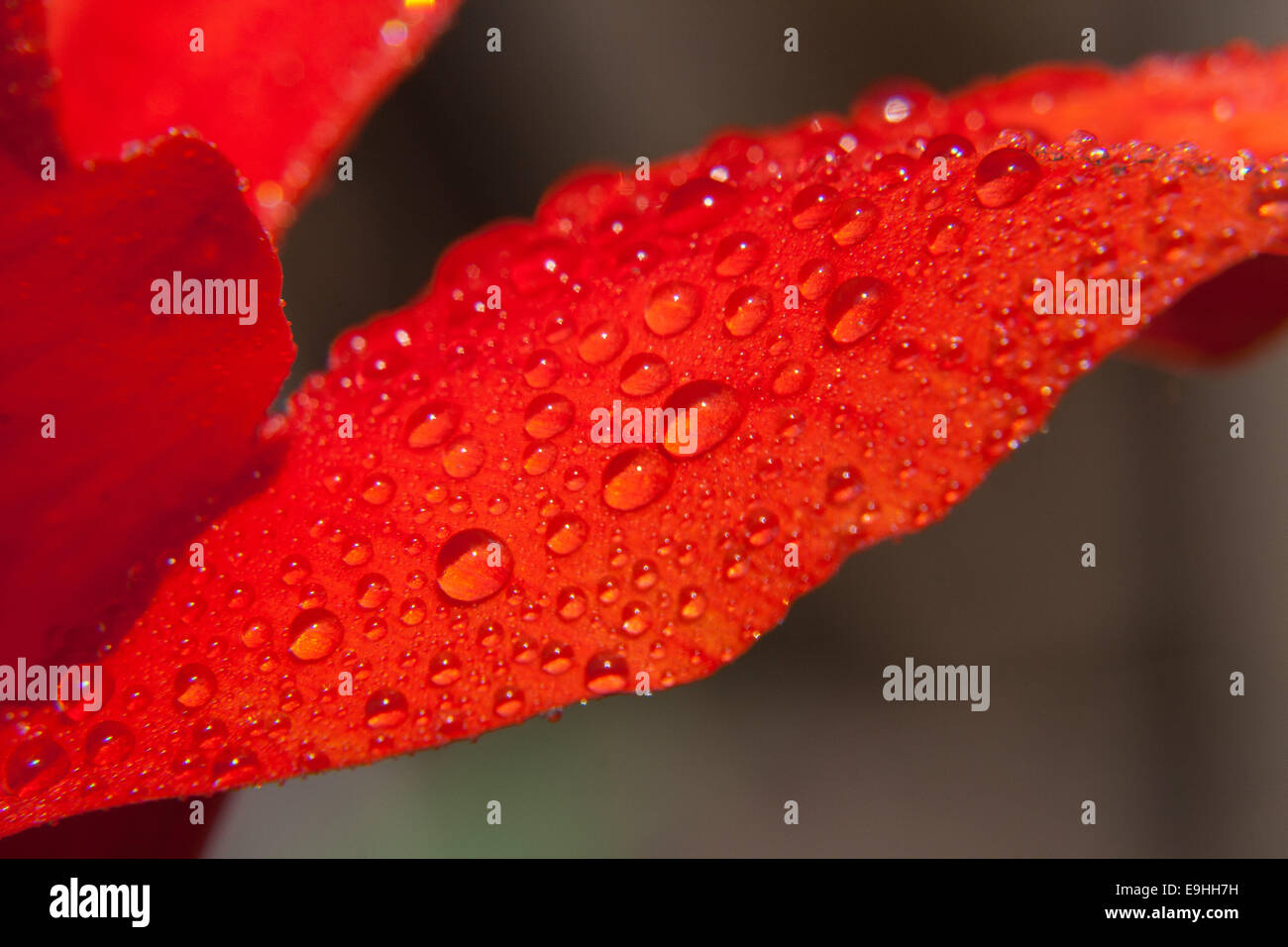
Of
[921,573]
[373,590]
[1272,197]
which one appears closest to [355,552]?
[373,590]

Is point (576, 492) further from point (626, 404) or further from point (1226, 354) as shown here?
point (1226, 354)

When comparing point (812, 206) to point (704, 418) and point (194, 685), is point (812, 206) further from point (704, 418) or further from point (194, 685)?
point (194, 685)

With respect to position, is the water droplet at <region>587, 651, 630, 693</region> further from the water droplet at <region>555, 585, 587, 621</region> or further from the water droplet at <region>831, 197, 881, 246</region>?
the water droplet at <region>831, 197, 881, 246</region>

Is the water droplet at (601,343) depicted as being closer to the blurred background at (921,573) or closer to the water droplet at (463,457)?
the water droplet at (463,457)

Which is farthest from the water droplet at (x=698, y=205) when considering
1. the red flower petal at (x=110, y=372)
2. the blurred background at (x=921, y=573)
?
the blurred background at (x=921, y=573)

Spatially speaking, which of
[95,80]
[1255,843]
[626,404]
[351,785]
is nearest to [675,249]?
[626,404]

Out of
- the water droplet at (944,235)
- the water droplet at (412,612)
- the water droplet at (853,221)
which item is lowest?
the water droplet at (412,612)

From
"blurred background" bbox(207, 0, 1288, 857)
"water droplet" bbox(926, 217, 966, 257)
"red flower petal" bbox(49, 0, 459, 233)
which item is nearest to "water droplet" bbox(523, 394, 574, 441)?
"water droplet" bbox(926, 217, 966, 257)
